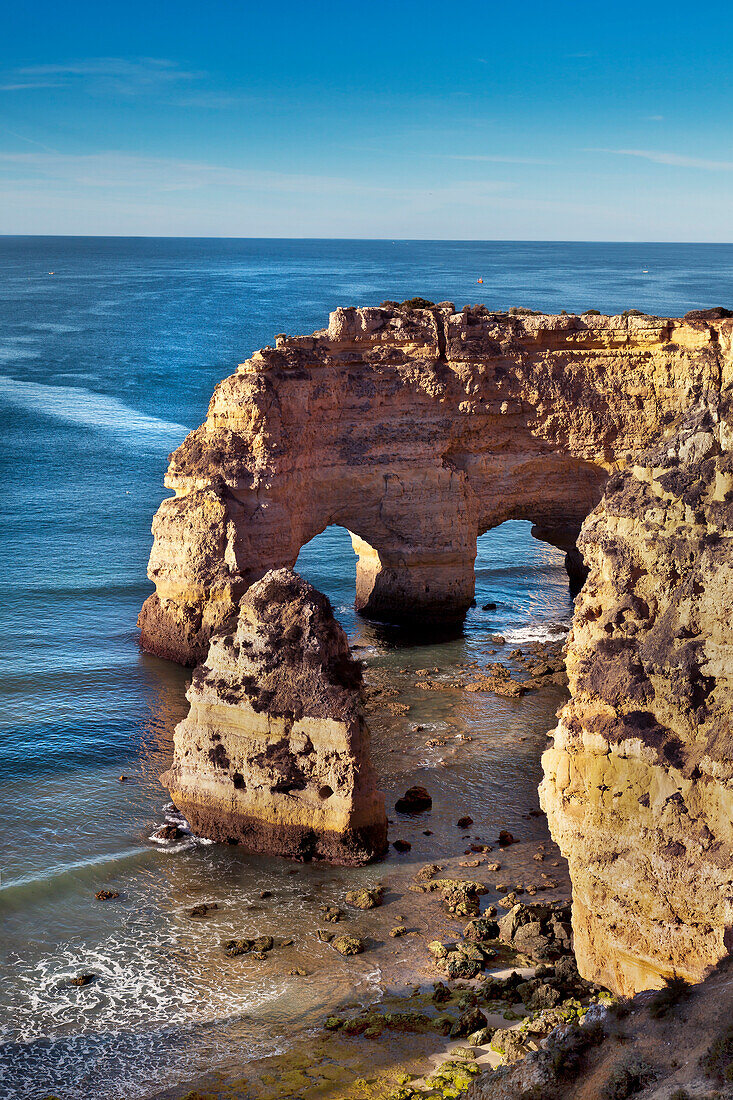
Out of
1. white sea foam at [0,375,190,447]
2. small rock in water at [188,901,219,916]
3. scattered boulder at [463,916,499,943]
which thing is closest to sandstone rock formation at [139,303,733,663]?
small rock in water at [188,901,219,916]

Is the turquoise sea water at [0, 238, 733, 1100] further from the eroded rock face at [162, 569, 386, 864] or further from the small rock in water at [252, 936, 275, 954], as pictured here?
the eroded rock face at [162, 569, 386, 864]

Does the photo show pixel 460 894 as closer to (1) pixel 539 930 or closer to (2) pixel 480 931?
(2) pixel 480 931

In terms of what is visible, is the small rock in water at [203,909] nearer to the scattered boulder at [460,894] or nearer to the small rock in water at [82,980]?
the small rock in water at [82,980]

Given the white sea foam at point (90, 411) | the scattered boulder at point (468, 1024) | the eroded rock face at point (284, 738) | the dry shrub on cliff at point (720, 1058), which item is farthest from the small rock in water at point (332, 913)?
the white sea foam at point (90, 411)

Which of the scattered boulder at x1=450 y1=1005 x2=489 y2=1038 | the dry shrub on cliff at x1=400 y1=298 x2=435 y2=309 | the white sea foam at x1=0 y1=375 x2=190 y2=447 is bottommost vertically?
the scattered boulder at x1=450 y1=1005 x2=489 y2=1038

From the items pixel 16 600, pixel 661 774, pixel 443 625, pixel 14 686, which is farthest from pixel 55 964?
pixel 16 600

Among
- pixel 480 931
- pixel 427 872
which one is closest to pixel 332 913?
pixel 427 872
